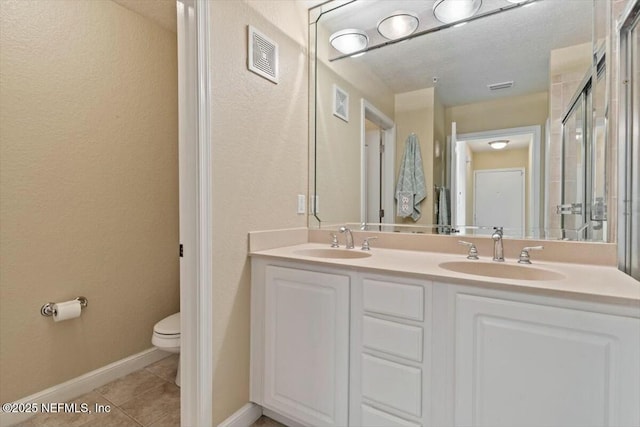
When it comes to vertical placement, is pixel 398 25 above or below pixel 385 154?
above

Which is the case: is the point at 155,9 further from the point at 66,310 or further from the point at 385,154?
the point at 66,310

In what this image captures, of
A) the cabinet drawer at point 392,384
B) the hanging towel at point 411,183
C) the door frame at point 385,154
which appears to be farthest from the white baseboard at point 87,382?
the hanging towel at point 411,183

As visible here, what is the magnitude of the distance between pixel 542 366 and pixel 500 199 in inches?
34.7

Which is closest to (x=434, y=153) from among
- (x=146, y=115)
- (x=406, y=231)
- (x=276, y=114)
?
(x=406, y=231)

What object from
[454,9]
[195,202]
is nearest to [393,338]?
[195,202]

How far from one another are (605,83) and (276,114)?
4.99 ft

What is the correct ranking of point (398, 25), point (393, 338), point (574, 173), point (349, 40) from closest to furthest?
point (393, 338) < point (574, 173) < point (398, 25) < point (349, 40)

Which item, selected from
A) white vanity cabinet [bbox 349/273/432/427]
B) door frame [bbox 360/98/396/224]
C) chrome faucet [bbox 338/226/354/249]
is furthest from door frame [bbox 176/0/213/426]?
door frame [bbox 360/98/396/224]

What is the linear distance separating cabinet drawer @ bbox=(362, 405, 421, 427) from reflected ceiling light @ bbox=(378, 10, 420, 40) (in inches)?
77.1

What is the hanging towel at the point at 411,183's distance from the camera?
1813mm

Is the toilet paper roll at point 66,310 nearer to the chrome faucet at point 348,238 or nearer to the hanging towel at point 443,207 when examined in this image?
the chrome faucet at point 348,238

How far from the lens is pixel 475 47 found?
1632 mm

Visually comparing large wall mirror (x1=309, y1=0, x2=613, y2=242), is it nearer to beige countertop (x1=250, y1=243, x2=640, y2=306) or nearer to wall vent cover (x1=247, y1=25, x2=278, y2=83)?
beige countertop (x1=250, y1=243, x2=640, y2=306)

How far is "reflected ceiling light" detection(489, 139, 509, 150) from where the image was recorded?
5.14 ft
